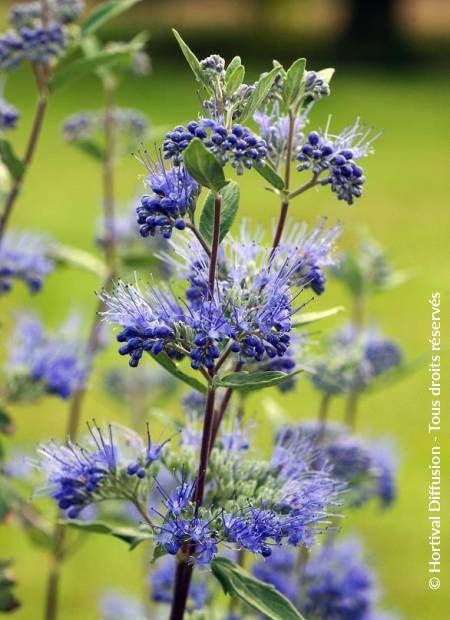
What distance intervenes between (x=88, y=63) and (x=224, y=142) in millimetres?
883

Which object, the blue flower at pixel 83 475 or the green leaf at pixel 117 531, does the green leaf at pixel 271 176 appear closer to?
the blue flower at pixel 83 475

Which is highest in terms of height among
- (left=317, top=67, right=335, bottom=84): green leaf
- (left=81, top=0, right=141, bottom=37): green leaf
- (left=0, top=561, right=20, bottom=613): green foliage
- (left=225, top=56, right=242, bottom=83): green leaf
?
(left=81, top=0, right=141, bottom=37): green leaf

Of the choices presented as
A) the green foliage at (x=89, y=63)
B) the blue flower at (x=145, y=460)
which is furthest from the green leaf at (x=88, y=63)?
the blue flower at (x=145, y=460)

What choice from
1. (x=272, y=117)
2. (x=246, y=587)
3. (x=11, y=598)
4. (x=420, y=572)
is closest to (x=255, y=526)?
(x=246, y=587)

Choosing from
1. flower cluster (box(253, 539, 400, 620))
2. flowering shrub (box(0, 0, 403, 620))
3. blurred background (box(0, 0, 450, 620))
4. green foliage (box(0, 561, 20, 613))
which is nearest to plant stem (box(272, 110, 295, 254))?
flowering shrub (box(0, 0, 403, 620))

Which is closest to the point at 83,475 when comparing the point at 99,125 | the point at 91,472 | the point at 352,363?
the point at 91,472

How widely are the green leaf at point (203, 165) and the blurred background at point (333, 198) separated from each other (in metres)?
0.48

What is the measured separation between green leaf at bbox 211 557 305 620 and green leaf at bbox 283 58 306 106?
0.67 meters

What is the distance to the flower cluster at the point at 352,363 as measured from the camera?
2504 mm

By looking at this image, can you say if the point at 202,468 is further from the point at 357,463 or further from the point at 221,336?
the point at 357,463

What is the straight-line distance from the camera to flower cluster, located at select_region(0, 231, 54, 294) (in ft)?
8.04

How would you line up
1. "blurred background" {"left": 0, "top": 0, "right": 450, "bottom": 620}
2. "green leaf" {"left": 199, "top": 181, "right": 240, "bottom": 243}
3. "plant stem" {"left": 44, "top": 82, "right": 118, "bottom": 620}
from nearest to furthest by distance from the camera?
1. "green leaf" {"left": 199, "top": 181, "right": 240, "bottom": 243}
2. "plant stem" {"left": 44, "top": 82, "right": 118, "bottom": 620}
3. "blurred background" {"left": 0, "top": 0, "right": 450, "bottom": 620}

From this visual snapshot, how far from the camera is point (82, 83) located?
15.7 m

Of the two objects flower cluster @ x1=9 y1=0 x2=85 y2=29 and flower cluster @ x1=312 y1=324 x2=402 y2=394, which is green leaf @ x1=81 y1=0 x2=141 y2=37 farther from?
flower cluster @ x1=312 y1=324 x2=402 y2=394
